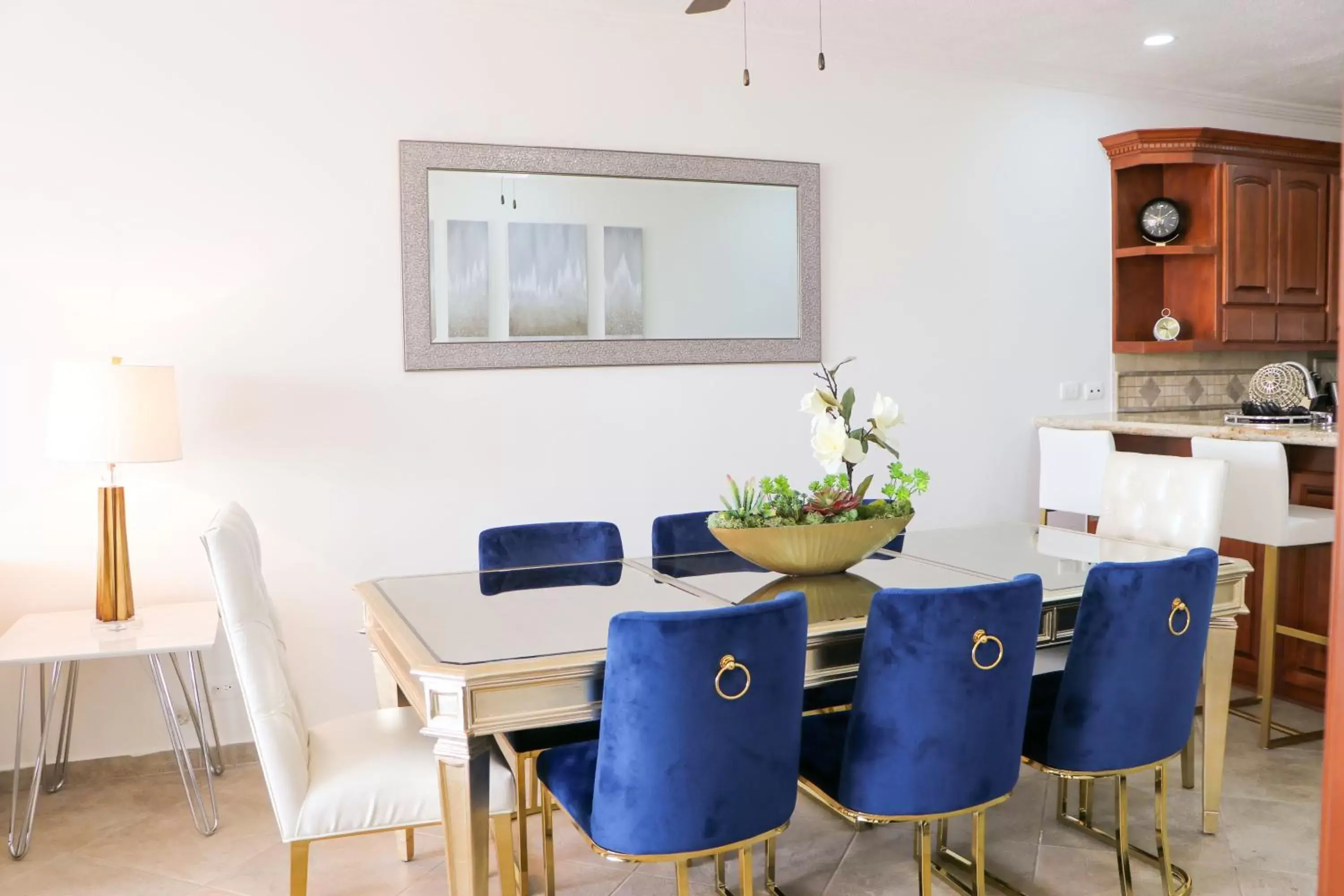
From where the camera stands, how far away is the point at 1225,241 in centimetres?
502

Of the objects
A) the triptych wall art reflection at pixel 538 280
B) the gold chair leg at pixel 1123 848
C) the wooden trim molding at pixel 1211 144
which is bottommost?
the gold chair leg at pixel 1123 848

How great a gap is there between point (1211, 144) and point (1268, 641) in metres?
2.54

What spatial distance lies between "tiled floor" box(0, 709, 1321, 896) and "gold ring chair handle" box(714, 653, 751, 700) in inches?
40.4

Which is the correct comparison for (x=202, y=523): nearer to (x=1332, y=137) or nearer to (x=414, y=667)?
(x=414, y=667)

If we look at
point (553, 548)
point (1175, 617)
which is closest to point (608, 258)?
point (553, 548)

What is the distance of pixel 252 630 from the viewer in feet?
7.04

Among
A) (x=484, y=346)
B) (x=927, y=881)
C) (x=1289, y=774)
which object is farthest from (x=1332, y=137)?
(x=927, y=881)

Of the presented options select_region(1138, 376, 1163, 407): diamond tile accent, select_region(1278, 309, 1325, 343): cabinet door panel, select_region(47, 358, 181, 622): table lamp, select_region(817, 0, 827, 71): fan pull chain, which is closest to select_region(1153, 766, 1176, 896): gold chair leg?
select_region(817, 0, 827, 71): fan pull chain

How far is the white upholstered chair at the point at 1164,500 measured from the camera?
318 centimetres

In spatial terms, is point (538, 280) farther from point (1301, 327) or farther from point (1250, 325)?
point (1301, 327)

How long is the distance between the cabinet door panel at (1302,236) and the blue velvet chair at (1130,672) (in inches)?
138

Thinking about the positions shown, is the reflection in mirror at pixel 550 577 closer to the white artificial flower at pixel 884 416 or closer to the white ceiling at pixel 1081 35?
the white artificial flower at pixel 884 416

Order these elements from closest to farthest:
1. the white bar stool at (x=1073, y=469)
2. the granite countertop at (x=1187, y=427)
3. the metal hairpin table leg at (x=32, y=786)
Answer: the metal hairpin table leg at (x=32, y=786), the granite countertop at (x=1187, y=427), the white bar stool at (x=1073, y=469)

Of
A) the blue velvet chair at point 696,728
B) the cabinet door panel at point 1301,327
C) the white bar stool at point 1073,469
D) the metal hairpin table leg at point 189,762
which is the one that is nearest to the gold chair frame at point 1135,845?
the blue velvet chair at point 696,728
